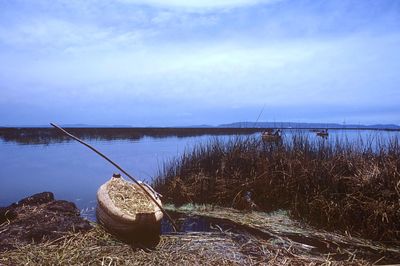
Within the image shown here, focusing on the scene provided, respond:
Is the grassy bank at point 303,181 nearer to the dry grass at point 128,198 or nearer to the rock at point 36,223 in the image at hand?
the dry grass at point 128,198

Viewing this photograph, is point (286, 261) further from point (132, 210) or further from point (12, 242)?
point (12, 242)

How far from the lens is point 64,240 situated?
6.52 meters

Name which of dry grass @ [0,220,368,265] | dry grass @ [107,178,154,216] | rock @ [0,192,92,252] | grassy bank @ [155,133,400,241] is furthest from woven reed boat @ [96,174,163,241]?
grassy bank @ [155,133,400,241]

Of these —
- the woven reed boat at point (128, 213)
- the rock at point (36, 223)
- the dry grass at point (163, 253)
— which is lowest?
the dry grass at point (163, 253)

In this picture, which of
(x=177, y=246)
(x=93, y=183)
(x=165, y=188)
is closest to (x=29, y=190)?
(x=93, y=183)

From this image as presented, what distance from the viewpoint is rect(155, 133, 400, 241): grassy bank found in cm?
771

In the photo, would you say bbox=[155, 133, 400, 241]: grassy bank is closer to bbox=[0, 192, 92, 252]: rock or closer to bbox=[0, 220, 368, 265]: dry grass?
bbox=[0, 220, 368, 265]: dry grass

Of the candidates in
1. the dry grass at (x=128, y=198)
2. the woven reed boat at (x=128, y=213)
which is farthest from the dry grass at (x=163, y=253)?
the dry grass at (x=128, y=198)

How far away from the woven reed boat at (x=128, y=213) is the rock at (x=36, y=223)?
0.60m

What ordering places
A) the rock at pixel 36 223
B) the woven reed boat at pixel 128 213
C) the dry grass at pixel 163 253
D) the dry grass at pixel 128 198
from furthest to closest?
the dry grass at pixel 128 198 < the woven reed boat at pixel 128 213 < the rock at pixel 36 223 < the dry grass at pixel 163 253

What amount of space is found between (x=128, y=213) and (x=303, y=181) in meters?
4.79

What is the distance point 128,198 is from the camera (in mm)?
8070

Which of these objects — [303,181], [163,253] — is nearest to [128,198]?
[163,253]

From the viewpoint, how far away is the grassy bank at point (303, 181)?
7711 mm
